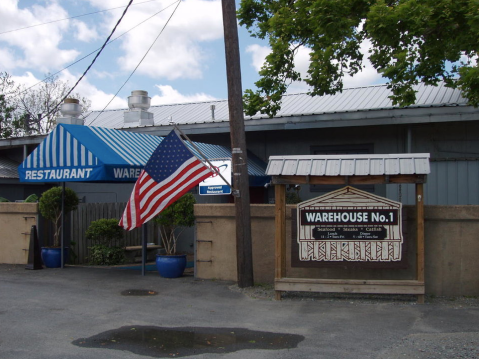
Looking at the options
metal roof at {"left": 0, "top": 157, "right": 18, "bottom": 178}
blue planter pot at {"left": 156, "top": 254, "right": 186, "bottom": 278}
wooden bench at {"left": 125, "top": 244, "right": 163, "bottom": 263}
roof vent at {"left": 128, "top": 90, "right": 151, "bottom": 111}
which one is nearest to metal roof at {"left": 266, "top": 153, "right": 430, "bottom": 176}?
blue planter pot at {"left": 156, "top": 254, "right": 186, "bottom": 278}

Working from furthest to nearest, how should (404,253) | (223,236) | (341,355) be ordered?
(223,236), (404,253), (341,355)

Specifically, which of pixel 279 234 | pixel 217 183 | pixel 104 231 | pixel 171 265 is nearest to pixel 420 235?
pixel 279 234

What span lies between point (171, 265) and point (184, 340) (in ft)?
14.4

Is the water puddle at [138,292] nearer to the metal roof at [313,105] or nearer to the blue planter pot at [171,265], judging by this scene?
the blue planter pot at [171,265]

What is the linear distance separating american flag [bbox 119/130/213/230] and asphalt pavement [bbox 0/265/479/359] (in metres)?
1.56

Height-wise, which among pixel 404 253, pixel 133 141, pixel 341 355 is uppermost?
pixel 133 141

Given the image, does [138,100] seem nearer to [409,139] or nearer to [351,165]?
[409,139]

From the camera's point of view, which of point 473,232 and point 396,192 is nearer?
point 473,232

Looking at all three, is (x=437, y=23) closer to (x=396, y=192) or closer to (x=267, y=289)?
(x=396, y=192)

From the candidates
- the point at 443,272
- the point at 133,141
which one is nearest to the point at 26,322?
the point at 133,141

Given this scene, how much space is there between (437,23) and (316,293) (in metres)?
5.29

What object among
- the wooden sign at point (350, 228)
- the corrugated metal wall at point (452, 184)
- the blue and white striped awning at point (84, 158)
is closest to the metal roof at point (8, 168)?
the blue and white striped awning at point (84, 158)

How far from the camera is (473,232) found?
930 cm

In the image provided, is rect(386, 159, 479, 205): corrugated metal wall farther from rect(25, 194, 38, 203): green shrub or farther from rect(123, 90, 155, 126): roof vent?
rect(25, 194, 38, 203): green shrub
